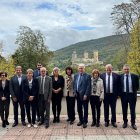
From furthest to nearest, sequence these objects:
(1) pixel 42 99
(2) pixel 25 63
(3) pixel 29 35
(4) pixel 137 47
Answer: (3) pixel 29 35, (2) pixel 25 63, (4) pixel 137 47, (1) pixel 42 99

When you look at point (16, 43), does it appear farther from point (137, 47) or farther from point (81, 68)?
point (81, 68)

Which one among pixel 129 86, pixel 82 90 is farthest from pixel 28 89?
pixel 129 86

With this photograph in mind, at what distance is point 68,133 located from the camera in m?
10.6

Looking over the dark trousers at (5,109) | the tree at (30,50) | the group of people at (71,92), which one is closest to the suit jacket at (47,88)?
the group of people at (71,92)

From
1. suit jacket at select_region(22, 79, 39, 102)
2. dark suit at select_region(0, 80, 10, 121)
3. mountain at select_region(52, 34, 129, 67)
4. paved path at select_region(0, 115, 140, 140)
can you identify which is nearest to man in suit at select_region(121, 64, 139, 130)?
paved path at select_region(0, 115, 140, 140)

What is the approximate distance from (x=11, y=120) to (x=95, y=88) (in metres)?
3.31

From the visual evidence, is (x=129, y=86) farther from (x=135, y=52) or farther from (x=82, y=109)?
(x=135, y=52)

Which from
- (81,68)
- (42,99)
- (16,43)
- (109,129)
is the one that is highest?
(16,43)

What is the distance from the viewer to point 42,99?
11961 mm

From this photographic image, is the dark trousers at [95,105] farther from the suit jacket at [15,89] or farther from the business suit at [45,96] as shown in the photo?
the suit jacket at [15,89]

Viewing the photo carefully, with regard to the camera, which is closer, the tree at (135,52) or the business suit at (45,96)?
the business suit at (45,96)

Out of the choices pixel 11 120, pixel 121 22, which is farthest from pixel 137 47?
pixel 11 120

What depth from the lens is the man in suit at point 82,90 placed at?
1162cm

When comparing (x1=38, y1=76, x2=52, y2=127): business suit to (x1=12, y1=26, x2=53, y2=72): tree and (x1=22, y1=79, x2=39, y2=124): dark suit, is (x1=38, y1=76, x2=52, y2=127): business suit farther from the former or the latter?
(x1=12, y1=26, x2=53, y2=72): tree
